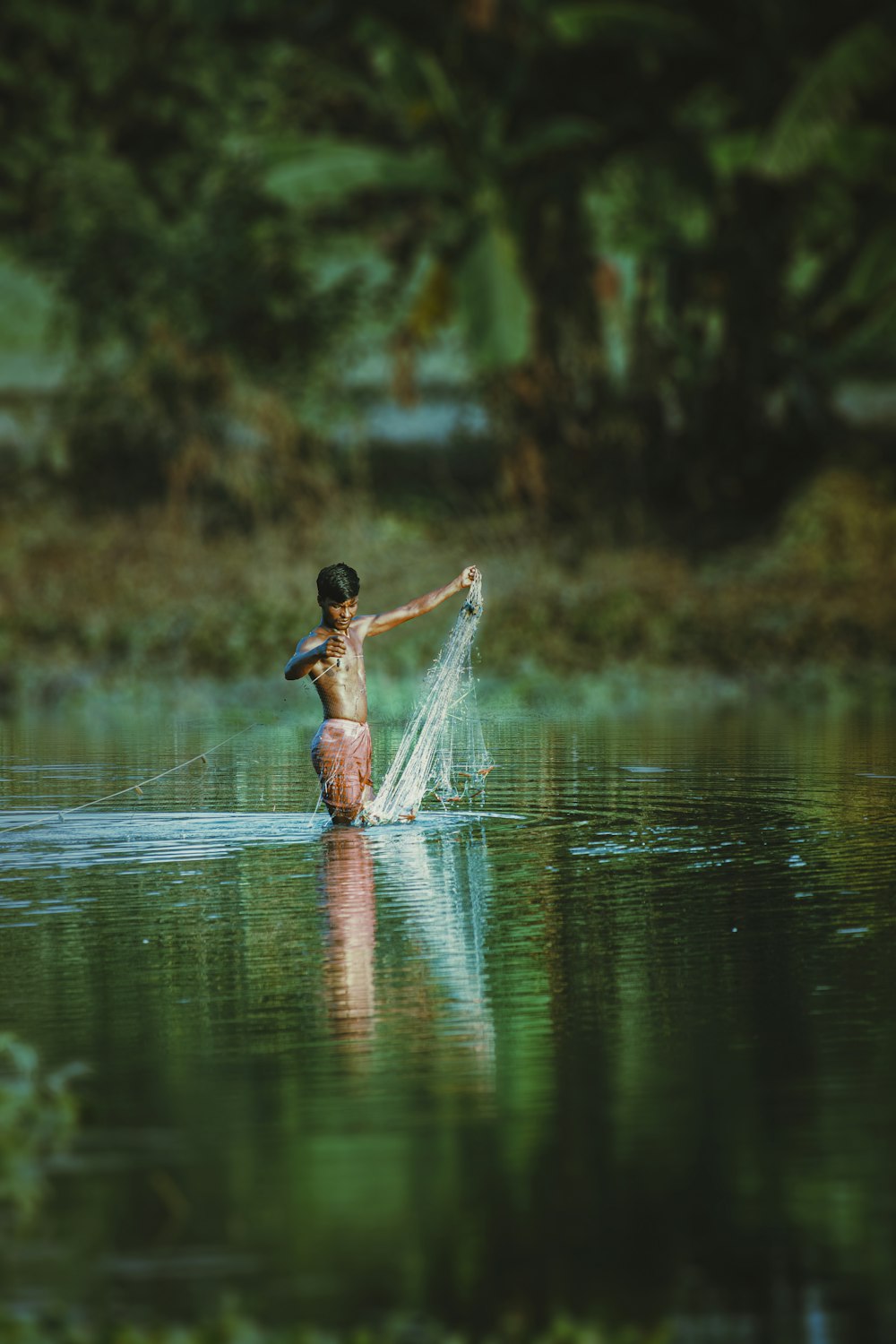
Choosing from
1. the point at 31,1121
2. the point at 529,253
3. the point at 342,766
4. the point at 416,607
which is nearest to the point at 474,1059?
the point at 31,1121

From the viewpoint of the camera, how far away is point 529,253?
86.1 ft

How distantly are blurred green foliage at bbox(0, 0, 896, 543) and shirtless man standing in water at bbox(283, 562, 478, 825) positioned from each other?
489 inches

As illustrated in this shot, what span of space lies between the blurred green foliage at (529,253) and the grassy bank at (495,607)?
1427 mm

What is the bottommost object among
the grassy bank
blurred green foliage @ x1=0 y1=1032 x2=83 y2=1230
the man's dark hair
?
blurred green foliage @ x1=0 y1=1032 x2=83 y2=1230

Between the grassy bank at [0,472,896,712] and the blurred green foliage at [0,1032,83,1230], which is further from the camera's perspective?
the grassy bank at [0,472,896,712]

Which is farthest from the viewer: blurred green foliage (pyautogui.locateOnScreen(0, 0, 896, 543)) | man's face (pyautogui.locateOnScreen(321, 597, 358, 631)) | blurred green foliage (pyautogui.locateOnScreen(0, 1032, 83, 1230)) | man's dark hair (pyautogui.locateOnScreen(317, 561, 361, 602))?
blurred green foliage (pyautogui.locateOnScreen(0, 0, 896, 543))

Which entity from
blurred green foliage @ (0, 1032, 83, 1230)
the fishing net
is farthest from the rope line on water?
blurred green foliage @ (0, 1032, 83, 1230)

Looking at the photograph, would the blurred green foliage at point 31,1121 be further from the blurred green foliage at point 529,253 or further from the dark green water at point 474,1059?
the blurred green foliage at point 529,253

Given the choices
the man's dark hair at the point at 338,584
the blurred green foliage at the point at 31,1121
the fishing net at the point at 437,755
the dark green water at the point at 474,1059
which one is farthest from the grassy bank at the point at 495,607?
the blurred green foliage at the point at 31,1121

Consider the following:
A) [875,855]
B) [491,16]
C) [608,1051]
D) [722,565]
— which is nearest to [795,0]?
[491,16]

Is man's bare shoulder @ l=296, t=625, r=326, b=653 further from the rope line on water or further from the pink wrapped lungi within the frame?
the rope line on water

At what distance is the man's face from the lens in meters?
10.8

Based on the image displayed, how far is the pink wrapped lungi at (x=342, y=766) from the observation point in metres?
Answer: 10.9

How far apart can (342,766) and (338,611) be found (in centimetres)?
74
